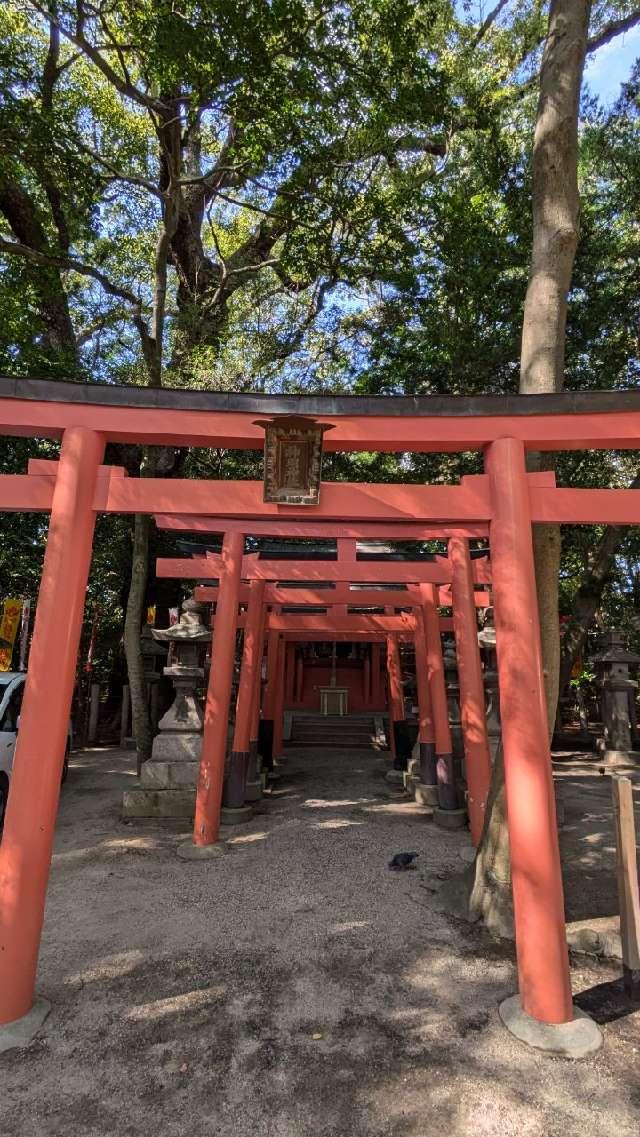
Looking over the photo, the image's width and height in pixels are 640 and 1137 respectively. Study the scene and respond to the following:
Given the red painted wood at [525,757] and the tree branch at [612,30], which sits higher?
the tree branch at [612,30]

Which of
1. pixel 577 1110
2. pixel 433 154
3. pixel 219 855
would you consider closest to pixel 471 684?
pixel 219 855

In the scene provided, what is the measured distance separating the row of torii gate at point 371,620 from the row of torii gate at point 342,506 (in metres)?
1.77

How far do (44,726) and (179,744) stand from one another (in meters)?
5.51

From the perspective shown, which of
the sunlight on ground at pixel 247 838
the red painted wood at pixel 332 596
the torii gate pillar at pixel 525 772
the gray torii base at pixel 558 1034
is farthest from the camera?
the red painted wood at pixel 332 596

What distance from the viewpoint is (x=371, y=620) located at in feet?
41.6

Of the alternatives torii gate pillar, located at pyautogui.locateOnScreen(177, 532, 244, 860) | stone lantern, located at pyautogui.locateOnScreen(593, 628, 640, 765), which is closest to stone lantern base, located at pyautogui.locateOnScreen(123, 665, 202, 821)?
torii gate pillar, located at pyautogui.locateOnScreen(177, 532, 244, 860)

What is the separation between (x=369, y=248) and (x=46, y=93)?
6205mm

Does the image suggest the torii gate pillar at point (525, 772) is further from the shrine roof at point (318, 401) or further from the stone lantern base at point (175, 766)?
the stone lantern base at point (175, 766)

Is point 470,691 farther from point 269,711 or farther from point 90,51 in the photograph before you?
point 90,51

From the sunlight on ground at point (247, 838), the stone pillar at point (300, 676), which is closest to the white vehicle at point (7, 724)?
the sunlight on ground at point (247, 838)

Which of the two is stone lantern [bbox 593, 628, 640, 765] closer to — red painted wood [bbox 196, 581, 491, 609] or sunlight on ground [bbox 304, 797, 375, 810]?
red painted wood [bbox 196, 581, 491, 609]

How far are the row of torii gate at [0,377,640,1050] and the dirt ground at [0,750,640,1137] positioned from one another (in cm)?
48

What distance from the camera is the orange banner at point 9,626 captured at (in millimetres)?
13422

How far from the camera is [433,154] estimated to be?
13.2 meters
